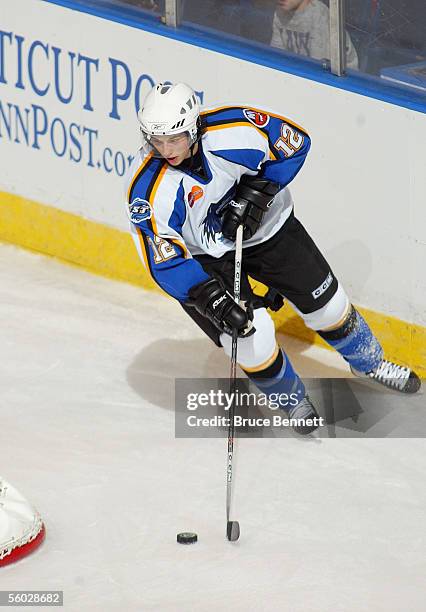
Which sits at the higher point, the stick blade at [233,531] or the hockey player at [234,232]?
the hockey player at [234,232]

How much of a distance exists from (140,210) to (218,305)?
1.24 feet

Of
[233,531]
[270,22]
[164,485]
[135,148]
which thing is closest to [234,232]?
[164,485]

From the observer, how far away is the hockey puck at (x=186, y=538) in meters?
4.30

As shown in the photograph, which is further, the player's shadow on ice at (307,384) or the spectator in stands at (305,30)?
the spectator in stands at (305,30)

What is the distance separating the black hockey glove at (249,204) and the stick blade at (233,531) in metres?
0.95

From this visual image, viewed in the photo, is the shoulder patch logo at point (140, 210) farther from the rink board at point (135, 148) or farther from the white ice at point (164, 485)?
the white ice at point (164, 485)

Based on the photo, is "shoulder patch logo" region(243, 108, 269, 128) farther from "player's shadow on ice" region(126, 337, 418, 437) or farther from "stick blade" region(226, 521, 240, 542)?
"stick blade" region(226, 521, 240, 542)

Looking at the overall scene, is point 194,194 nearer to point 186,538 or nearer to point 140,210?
point 140,210

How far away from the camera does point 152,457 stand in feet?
16.0

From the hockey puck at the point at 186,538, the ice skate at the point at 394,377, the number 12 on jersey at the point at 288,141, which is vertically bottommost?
the hockey puck at the point at 186,538

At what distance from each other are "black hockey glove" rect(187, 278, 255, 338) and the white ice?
57 centimetres

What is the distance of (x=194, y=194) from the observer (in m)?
4.62

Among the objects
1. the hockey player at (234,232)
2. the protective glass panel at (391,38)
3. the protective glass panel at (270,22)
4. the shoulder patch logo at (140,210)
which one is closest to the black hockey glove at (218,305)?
the hockey player at (234,232)

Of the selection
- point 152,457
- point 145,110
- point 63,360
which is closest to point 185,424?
point 152,457
